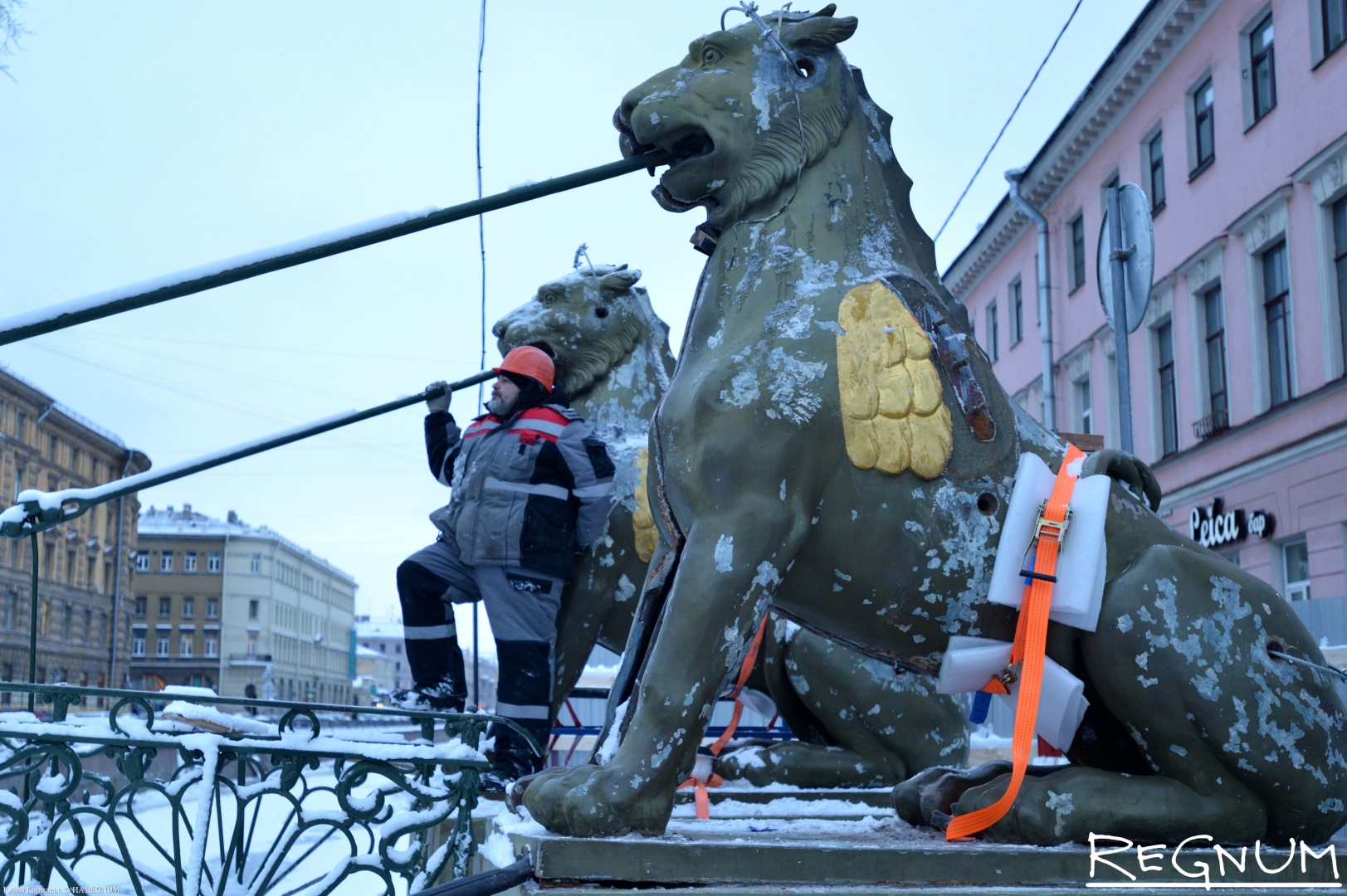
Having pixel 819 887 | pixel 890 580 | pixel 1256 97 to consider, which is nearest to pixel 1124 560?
pixel 890 580

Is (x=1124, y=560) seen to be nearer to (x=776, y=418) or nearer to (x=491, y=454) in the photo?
(x=776, y=418)

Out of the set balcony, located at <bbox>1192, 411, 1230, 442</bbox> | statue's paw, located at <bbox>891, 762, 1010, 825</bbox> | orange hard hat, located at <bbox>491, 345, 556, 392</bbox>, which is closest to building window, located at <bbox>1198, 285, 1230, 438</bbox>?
balcony, located at <bbox>1192, 411, 1230, 442</bbox>

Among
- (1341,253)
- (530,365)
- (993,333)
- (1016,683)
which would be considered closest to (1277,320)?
(1341,253)

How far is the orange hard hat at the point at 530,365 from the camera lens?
14.7ft

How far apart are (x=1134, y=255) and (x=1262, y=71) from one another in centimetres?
1512

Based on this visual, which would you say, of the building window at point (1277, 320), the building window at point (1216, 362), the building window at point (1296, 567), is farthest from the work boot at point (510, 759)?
the building window at point (1216, 362)

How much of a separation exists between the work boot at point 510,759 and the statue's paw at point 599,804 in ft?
5.86

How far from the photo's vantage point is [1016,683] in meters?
2.52

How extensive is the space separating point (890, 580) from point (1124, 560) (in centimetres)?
46

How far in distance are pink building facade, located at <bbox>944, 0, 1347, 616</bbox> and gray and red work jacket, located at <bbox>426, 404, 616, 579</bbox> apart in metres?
12.9

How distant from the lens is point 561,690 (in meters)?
4.57

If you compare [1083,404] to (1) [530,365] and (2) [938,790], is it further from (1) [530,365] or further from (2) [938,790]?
(2) [938,790]

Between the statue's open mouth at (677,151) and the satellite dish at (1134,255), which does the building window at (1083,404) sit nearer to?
the satellite dish at (1134,255)

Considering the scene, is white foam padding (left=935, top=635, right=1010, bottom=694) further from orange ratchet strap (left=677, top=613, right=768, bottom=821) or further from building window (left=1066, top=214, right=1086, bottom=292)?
building window (left=1066, top=214, right=1086, bottom=292)
